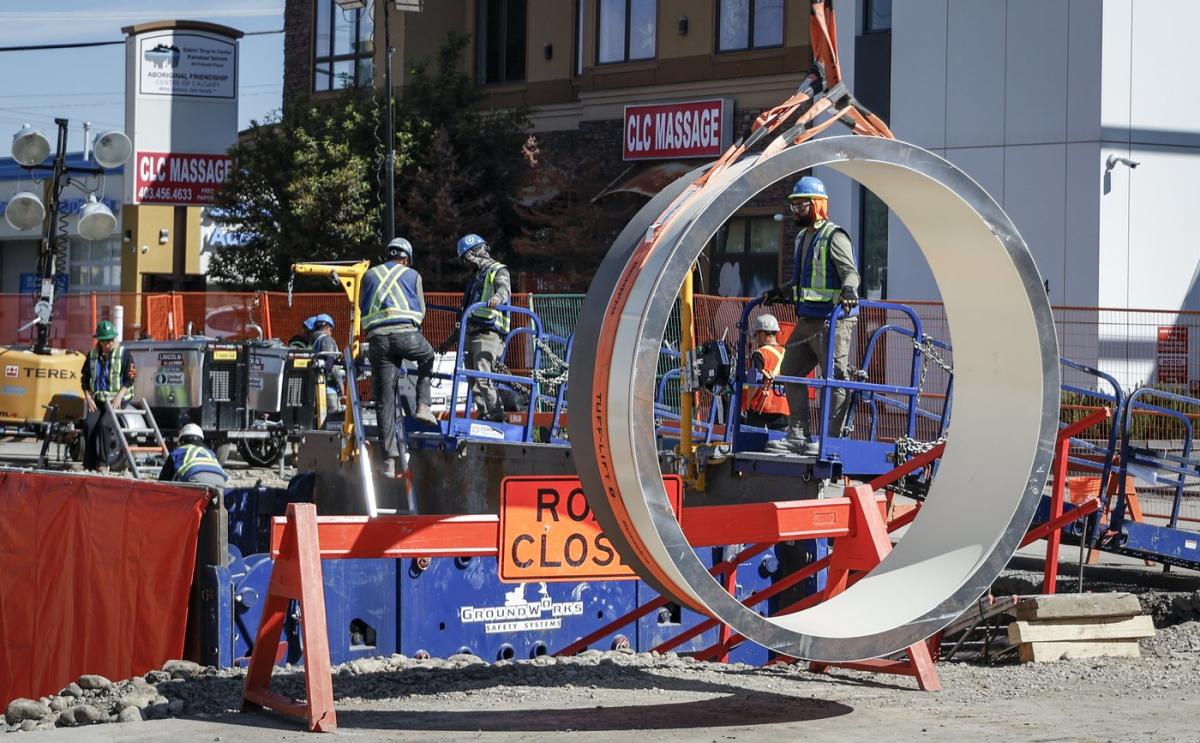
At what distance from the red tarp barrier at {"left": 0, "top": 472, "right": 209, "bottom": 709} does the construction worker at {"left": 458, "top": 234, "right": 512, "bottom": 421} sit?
382 cm

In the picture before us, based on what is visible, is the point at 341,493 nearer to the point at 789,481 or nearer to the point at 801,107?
the point at 789,481

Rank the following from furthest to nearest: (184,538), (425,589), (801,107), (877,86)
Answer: (877,86), (425,589), (184,538), (801,107)

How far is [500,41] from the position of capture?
117ft

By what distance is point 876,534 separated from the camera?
28.0 ft

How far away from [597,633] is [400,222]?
893 inches

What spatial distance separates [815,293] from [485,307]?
12.5ft

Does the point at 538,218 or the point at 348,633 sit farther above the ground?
the point at 538,218

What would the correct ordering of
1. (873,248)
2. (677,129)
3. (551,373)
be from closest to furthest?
(551,373)
(873,248)
(677,129)

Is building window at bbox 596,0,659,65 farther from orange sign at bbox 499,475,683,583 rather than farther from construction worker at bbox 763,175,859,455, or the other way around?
orange sign at bbox 499,475,683,583

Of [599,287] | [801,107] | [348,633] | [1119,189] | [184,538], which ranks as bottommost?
[348,633]

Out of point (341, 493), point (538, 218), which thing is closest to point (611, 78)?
point (538, 218)

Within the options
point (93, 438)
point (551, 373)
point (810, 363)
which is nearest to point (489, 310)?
point (551, 373)

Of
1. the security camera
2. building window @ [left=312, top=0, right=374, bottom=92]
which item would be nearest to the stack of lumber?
the security camera

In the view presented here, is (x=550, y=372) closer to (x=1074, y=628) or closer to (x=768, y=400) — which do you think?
(x=768, y=400)
